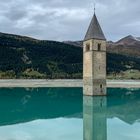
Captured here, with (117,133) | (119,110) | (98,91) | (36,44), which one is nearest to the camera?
(117,133)

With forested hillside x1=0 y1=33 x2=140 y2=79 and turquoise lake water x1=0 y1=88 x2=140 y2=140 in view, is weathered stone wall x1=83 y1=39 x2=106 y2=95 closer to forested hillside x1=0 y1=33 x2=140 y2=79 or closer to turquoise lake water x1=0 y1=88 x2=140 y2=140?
turquoise lake water x1=0 y1=88 x2=140 y2=140

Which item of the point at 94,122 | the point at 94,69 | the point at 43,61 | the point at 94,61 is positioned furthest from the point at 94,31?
the point at 43,61

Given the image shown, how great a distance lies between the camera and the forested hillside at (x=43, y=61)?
83.7 m

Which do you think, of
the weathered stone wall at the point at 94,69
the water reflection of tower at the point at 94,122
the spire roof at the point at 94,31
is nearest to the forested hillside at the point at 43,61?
the weathered stone wall at the point at 94,69

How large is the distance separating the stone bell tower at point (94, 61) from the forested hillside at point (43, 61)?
134ft

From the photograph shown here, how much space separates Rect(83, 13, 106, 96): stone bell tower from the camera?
36.9 meters

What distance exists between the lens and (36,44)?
11838 cm

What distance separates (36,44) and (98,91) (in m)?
83.5

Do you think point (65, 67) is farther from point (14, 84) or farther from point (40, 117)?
point (40, 117)

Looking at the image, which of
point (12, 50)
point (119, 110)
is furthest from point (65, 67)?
point (119, 110)

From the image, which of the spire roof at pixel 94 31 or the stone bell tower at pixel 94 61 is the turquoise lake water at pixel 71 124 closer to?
the stone bell tower at pixel 94 61

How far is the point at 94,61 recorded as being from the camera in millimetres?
37062

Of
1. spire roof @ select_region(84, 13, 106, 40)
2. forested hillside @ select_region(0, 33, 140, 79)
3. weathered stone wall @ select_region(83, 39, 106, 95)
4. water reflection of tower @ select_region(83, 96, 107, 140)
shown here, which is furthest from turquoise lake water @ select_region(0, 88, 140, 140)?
forested hillside @ select_region(0, 33, 140, 79)

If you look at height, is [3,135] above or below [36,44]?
below
